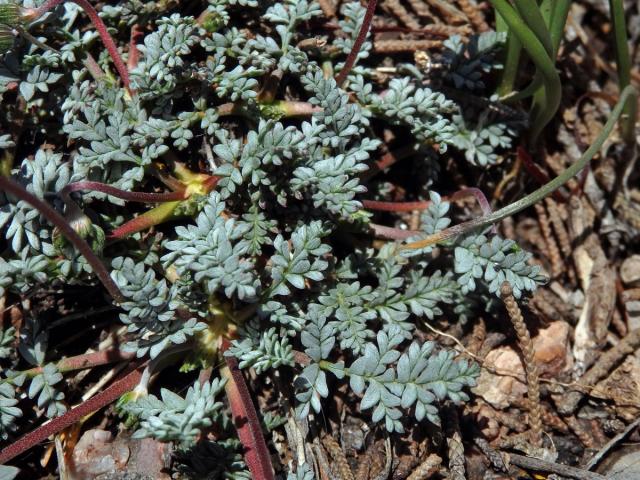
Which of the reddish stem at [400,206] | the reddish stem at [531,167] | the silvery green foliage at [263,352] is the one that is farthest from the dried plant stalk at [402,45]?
the silvery green foliage at [263,352]

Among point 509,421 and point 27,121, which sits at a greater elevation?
point 27,121

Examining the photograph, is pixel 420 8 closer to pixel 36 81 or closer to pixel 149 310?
pixel 36 81

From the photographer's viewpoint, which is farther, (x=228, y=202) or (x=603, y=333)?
(x=603, y=333)

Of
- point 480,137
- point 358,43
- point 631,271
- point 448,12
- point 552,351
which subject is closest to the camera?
point 358,43

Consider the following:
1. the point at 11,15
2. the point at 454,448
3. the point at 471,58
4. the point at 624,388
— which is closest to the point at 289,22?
the point at 471,58

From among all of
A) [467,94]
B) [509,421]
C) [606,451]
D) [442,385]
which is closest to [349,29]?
[467,94]

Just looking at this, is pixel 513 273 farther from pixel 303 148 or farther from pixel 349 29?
pixel 349 29

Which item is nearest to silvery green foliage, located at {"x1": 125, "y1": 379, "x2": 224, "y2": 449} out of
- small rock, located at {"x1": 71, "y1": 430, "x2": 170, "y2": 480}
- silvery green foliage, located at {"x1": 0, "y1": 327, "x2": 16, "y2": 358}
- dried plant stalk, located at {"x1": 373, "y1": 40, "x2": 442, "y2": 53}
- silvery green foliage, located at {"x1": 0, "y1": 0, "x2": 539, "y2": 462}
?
silvery green foliage, located at {"x1": 0, "y1": 0, "x2": 539, "y2": 462}

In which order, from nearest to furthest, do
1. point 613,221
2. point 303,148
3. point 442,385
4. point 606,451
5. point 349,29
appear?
1. point 442,385
2. point 303,148
3. point 606,451
4. point 349,29
5. point 613,221
